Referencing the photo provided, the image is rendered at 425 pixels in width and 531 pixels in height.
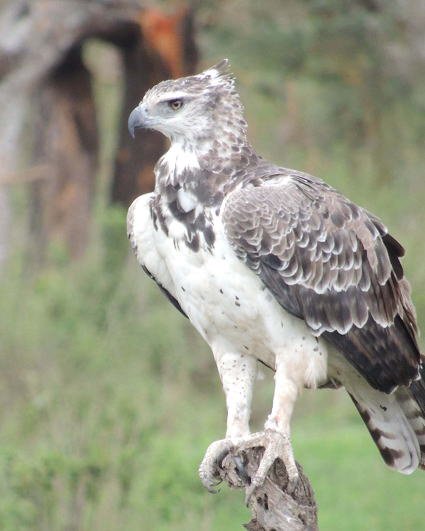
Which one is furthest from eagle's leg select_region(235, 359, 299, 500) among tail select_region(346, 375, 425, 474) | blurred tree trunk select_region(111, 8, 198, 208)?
blurred tree trunk select_region(111, 8, 198, 208)

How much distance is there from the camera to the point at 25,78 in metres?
12.3

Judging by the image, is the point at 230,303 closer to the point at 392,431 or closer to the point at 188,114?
the point at 188,114

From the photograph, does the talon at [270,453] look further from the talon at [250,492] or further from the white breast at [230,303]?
the white breast at [230,303]

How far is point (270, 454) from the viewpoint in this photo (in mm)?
6293

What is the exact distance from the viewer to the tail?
693cm

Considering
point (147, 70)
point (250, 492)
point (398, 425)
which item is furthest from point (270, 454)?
point (147, 70)

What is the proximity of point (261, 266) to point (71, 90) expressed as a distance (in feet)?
26.9

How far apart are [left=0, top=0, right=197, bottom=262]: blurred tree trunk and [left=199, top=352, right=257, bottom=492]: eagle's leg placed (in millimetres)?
4311

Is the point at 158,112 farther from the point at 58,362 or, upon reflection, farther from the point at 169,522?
the point at 58,362

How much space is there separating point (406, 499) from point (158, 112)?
550 cm

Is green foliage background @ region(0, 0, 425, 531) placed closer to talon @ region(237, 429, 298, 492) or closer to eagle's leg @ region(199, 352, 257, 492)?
eagle's leg @ region(199, 352, 257, 492)

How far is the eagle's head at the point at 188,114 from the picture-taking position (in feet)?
21.8

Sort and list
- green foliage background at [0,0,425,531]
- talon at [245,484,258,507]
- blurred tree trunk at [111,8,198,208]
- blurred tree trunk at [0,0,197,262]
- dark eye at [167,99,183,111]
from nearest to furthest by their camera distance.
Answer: talon at [245,484,258,507] < dark eye at [167,99,183,111] < green foliage background at [0,0,425,531] < blurred tree trunk at [0,0,197,262] < blurred tree trunk at [111,8,198,208]

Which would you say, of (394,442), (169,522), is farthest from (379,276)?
(169,522)
